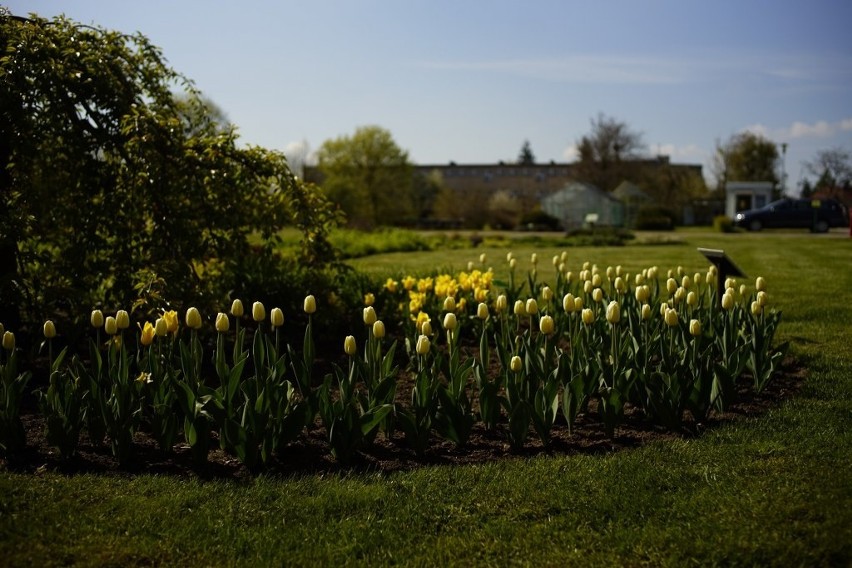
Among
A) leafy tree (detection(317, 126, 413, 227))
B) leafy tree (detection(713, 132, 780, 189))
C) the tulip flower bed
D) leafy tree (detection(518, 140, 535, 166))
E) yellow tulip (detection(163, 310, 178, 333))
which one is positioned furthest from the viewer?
leafy tree (detection(518, 140, 535, 166))

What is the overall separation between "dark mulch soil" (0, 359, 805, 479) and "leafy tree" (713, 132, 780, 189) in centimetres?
5952

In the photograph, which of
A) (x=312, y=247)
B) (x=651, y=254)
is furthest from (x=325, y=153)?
(x=312, y=247)

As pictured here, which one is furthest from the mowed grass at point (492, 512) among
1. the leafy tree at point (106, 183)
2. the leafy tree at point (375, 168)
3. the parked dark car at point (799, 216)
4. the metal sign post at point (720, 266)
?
the leafy tree at point (375, 168)

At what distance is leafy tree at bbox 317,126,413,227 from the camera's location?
159ft

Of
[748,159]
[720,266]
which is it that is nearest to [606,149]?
[748,159]

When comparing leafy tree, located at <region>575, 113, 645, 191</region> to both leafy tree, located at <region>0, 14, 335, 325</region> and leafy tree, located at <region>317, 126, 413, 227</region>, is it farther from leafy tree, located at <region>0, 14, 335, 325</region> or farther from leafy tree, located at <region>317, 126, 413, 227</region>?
leafy tree, located at <region>0, 14, 335, 325</region>

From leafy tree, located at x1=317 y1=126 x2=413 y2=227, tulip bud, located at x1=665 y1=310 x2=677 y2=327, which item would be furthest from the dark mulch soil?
leafy tree, located at x1=317 y1=126 x2=413 y2=227

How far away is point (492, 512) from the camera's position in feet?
12.0

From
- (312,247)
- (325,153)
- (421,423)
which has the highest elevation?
(325,153)

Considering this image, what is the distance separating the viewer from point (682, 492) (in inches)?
151

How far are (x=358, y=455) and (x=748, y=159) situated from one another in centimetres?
6174

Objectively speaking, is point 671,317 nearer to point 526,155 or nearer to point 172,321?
point 172,321

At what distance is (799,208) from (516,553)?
3427cm

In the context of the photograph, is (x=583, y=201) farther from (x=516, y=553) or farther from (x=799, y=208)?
(x=516, y=553)
